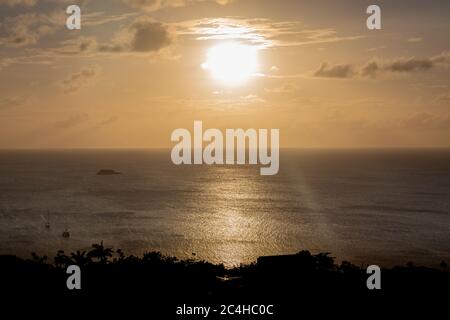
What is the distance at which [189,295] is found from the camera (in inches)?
1415

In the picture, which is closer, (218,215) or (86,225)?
(86,225)

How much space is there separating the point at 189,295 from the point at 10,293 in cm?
1297

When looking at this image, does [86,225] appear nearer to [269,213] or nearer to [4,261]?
[269,213]

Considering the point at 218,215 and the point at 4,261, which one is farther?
the point at 218,215

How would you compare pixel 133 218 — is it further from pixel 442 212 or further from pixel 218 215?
pixel 442 212

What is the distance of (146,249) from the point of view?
9100 centimetres

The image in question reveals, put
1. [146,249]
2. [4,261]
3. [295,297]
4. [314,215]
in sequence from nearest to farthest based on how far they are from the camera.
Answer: [295,297] < [4,261] < [146,249] < [314,215]

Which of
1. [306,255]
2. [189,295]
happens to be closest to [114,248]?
[306,255]

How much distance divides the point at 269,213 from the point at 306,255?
91.3 m

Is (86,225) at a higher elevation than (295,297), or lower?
higher

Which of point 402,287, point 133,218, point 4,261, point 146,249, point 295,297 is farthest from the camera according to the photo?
point 133,218
